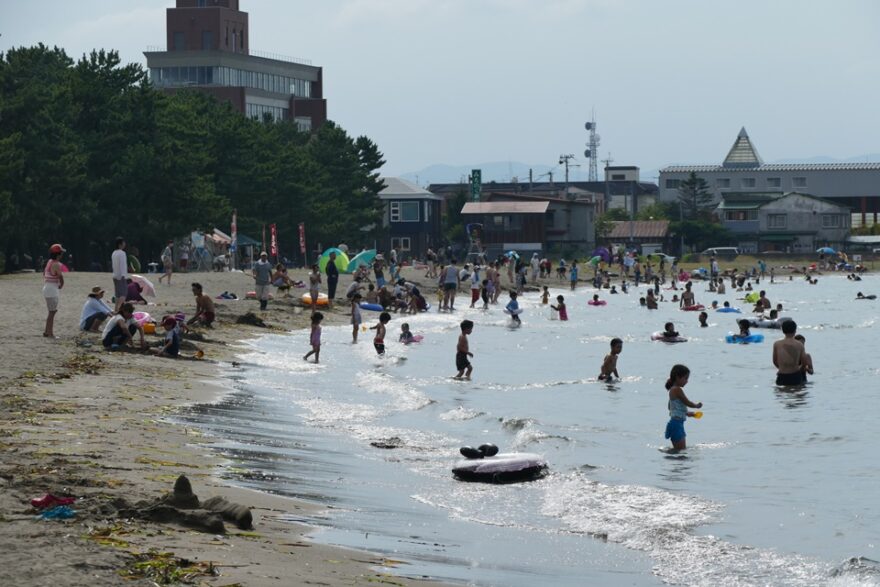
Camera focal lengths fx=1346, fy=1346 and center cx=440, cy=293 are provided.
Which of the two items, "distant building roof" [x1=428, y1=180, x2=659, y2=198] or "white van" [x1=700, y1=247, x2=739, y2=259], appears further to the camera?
"distant building roof" [x1=428, y1=180, x2=659, y2=198]

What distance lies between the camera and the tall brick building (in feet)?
375

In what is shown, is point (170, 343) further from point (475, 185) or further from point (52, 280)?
point (475, 185)

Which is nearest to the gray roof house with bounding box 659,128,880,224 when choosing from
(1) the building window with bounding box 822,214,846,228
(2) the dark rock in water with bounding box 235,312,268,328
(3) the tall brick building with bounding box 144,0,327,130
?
(1) the building window with bounding box 822,214,846,228

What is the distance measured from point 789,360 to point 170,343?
1113cm

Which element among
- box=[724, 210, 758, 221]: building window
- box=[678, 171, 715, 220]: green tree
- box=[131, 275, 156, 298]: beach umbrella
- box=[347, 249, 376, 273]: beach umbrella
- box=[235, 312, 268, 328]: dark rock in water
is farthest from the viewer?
box=[678, 171, 715, 220]: green tree

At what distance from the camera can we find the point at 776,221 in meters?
125

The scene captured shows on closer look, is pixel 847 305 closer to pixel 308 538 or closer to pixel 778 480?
pixel 778 480

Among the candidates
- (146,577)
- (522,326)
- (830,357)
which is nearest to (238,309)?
(522,326)

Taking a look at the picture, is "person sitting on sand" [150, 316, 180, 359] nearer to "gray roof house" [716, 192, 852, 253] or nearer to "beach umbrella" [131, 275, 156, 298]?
"beach umbrella" [131, 275, 156, 298]

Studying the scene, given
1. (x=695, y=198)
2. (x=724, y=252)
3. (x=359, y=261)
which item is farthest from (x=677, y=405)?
(x=695, y=198)

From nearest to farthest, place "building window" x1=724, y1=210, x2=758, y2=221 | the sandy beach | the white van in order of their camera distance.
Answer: the sandy beach
the white van
"building window" x1=724, y1=210, x2=758, y2=221

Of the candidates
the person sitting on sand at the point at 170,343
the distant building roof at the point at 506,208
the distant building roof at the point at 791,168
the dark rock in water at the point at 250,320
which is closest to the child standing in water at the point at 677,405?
the person sitting on sand at the point at 170,343

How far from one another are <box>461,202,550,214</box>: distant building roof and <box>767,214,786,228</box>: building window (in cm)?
2579

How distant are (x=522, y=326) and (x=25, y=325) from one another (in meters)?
22.5
